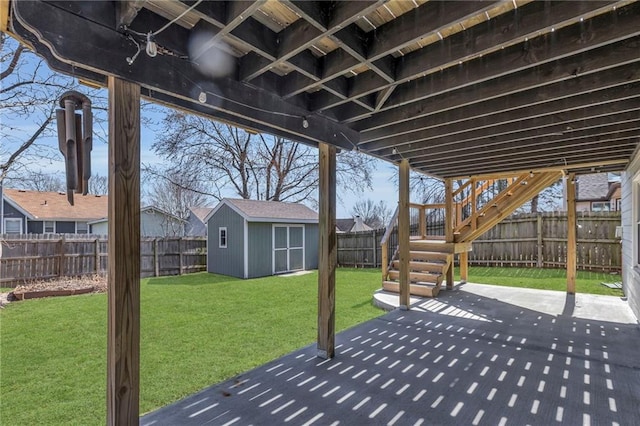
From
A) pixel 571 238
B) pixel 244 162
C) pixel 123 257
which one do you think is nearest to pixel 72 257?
pixel 244 162

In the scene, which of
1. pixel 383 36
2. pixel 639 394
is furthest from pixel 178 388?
pixel 639 394

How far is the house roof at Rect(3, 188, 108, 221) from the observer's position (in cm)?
1411

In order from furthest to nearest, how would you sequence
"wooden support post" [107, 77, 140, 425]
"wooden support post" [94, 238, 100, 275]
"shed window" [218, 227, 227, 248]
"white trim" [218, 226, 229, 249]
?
"shed window" [218, 227, 227, 248]
"white trim" [218, 226, 229, 249]
"wooden support post" [94, 238, 100, 275]
"wooden support post" [107, 77, 140, 425]

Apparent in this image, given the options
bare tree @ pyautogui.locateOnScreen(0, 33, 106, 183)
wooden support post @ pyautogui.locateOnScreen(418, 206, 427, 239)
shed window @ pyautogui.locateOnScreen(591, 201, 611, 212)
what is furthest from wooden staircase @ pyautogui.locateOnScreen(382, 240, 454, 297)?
shed window @ pyautogui.locateOnScreen(591, 201, 611, 212)

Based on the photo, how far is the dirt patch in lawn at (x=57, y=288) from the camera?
6.65m

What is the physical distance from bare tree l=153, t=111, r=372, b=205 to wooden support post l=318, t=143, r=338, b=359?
1248cm

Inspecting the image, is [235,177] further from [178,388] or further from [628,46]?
[628,46]

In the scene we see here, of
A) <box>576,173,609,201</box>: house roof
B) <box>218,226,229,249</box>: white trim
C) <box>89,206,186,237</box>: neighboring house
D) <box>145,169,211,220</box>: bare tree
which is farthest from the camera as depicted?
<box>89,206,186,237</box>: neighboring house

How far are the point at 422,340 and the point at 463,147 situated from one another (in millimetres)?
2517

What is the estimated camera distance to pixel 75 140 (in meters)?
1.72

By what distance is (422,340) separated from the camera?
3.97m

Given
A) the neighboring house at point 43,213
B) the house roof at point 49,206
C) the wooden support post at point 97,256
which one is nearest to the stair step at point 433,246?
the wooden support post at point 97,256

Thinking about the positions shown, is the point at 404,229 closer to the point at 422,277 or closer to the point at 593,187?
the point at 422,277

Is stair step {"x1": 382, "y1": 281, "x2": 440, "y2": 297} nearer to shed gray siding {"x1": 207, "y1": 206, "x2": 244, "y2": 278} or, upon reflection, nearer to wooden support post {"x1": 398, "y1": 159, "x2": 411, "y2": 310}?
wooden support post {"x1": 398, "y1": 159, "x2": 411, "y2": 310}
